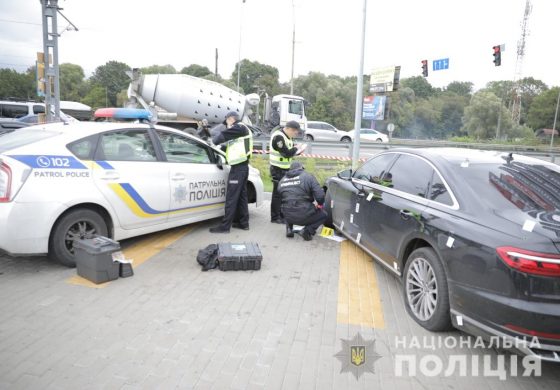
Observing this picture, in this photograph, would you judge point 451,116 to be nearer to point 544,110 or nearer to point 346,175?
point 544,110

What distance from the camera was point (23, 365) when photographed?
112 inches

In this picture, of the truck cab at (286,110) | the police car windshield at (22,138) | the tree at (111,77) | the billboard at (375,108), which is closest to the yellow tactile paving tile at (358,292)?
the police car windshield at (22,138)

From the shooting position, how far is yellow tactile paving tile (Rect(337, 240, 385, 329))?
3787 mm

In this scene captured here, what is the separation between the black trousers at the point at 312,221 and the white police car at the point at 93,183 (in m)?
1.37

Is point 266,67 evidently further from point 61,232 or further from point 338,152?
point 61,232

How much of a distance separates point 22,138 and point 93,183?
101cm

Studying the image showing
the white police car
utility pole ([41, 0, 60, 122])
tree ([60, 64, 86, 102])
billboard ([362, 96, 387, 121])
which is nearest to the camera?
the white police car

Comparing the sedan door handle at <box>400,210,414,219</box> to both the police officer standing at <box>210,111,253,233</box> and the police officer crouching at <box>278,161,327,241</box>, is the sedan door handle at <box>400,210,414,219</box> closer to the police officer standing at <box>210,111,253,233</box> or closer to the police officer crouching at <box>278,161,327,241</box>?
the police officer crouching at <box>278,161,327,241</box>

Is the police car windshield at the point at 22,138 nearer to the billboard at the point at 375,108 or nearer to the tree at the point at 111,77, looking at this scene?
the billboard at the point at 375,108

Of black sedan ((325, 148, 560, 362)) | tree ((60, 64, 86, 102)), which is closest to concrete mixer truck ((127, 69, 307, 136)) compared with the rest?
black sedan ((325, 148, 560, 362))

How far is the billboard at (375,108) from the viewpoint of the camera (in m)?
37.6

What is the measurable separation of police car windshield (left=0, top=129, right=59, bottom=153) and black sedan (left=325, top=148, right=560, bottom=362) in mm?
3887

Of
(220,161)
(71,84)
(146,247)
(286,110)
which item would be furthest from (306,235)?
(71,84)

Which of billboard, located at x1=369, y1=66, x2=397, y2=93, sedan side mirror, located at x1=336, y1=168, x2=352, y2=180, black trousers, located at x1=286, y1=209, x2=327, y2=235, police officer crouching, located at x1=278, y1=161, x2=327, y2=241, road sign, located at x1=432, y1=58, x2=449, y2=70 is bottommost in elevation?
black trousers, located at x1=286, y1=209, x2=327, y2=235
